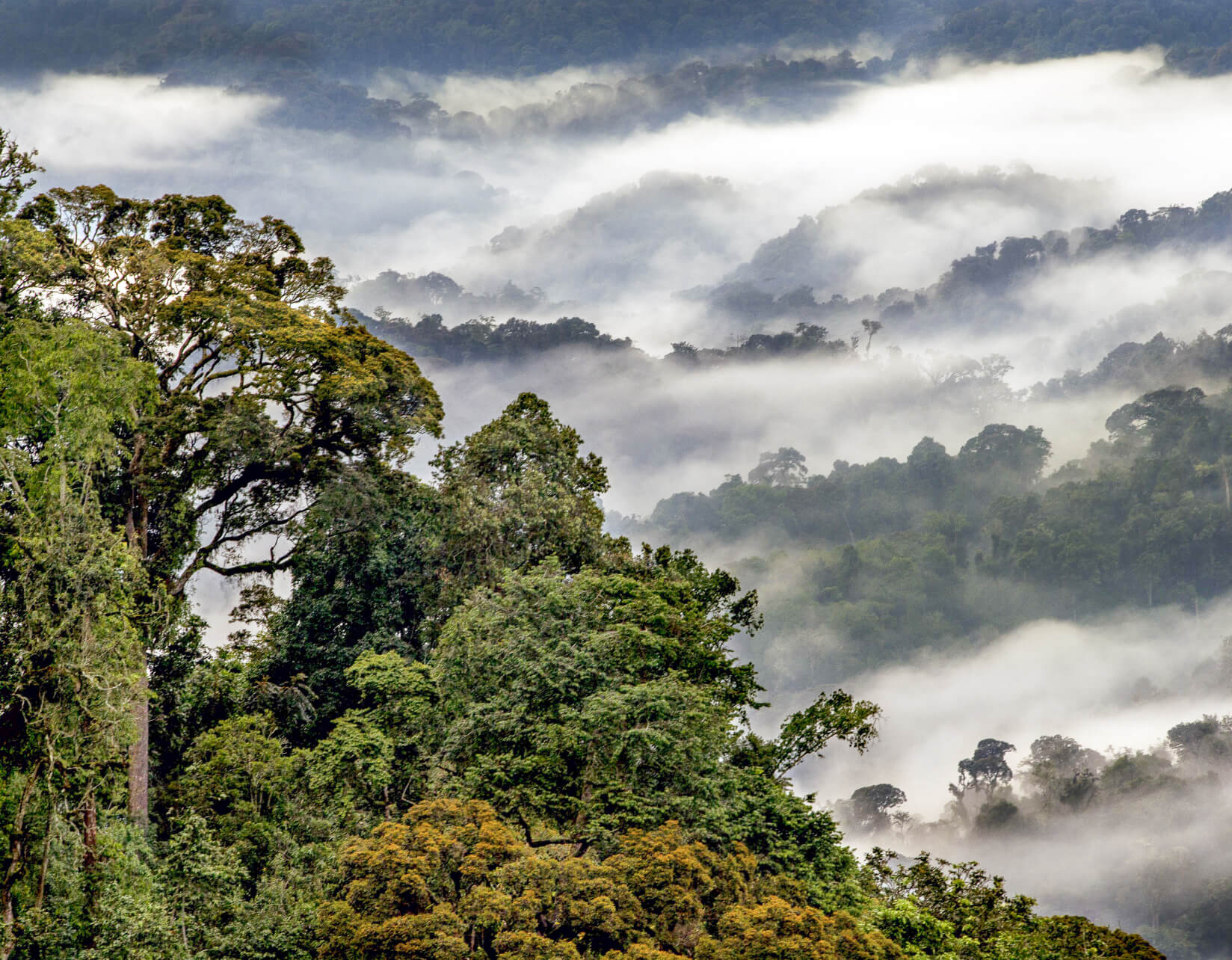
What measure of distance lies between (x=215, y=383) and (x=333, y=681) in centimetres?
809

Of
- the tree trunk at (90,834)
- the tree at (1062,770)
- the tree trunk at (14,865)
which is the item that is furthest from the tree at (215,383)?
the tree at (1062,770)

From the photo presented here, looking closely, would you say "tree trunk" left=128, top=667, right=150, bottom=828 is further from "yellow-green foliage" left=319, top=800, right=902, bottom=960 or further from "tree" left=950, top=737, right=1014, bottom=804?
"tree" left=950, top=737, right=1014, bottom=804

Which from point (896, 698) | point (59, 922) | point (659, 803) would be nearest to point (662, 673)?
point (659, 803)

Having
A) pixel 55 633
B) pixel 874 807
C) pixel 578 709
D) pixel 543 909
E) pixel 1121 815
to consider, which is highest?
pixel 1121 815

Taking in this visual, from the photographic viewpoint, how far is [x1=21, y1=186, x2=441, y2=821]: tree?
95.1 feet

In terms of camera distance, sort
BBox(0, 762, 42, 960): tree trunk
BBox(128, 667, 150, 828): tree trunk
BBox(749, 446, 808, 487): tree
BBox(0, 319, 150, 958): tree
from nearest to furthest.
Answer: BBox(0, 762, 42, 960): tree trunk → BBox(0, 319, 150, 958): tree → BBox(128, 667, 150, 828): tree trunk → BBox(749, 446, 808, 487): tree

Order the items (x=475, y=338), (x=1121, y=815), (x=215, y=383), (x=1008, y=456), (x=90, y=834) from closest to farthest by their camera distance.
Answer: (x=90, y=834) < (x=215, y=383) < (x=1121, y=815) < (x=1008, y=456) < (x=475, y=338)

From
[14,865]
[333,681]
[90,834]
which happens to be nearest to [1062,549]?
[333,681]

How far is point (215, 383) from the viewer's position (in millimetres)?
30594

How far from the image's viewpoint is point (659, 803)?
69.9ft

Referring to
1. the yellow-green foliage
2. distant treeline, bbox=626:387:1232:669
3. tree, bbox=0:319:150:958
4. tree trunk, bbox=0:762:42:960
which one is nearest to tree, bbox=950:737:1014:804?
distant treeline, bbox=626:387:1232:669

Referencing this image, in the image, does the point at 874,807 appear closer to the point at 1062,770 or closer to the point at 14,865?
the point at 1062,770

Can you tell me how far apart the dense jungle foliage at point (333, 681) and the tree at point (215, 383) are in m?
0.09

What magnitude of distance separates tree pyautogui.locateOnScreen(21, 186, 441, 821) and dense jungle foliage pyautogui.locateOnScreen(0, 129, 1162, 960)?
87mm
